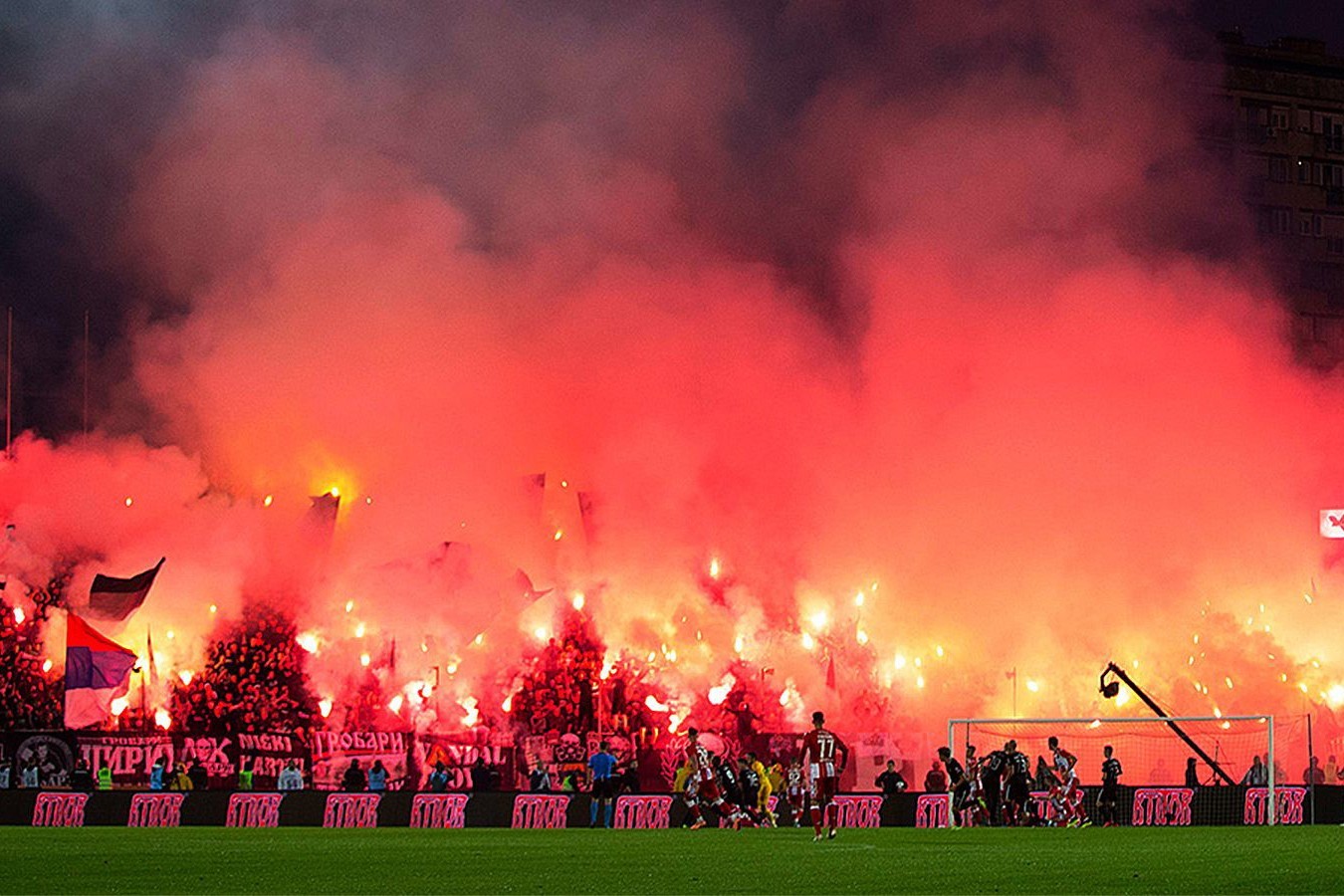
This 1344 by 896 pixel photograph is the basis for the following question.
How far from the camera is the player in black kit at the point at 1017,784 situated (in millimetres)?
35156

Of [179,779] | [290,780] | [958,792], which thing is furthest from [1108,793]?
[179,779]

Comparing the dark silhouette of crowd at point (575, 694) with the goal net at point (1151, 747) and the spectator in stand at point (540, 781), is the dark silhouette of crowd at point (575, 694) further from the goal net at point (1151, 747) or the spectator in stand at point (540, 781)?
the goal net at point (1151, 747)

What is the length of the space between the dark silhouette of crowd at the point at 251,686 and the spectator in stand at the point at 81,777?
5447mm

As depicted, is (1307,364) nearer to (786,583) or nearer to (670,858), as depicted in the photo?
(786,583)

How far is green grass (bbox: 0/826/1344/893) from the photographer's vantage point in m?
18.2

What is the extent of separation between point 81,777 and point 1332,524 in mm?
33379

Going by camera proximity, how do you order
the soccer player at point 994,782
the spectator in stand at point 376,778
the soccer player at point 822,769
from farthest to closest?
the spectator in stand at point 376,778 → the soccer player at point 994,782 → the soccer player at point 822,769

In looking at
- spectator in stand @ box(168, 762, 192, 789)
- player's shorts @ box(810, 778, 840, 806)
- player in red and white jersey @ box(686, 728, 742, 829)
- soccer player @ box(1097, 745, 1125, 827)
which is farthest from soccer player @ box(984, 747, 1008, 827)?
spectator in stand @ box(168, 762, 192, 789)

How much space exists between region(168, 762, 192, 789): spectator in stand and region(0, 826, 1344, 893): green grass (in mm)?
12111

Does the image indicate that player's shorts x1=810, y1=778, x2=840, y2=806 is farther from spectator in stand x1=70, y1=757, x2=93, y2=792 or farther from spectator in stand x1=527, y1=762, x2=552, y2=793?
spectator in stand x1=70, y1=757, x2=93, y2=792

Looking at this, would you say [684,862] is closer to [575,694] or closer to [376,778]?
[376,778]

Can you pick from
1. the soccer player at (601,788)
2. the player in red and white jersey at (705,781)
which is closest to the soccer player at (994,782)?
the player in red and white jersey at (705,781)

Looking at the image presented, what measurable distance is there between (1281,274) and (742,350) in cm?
3105

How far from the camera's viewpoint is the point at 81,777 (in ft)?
145
